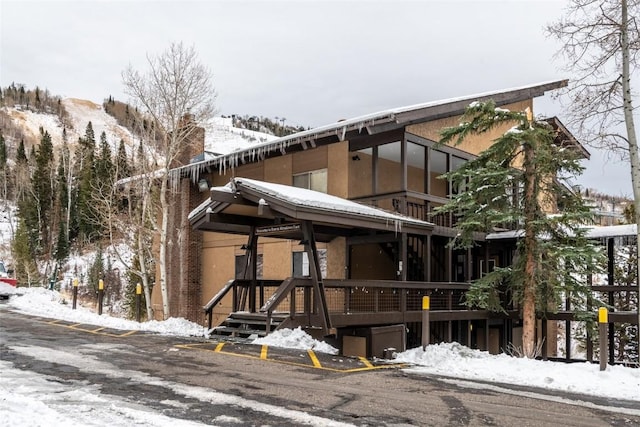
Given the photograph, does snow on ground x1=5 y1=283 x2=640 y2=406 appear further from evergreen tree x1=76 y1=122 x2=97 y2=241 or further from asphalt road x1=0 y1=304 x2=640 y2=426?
evergreen tree x1=76 y1=122 x2=97 y2=241

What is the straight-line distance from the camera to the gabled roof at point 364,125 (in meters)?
15.7

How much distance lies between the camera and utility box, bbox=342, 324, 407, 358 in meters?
14.2

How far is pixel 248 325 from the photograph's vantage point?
45.5 feet

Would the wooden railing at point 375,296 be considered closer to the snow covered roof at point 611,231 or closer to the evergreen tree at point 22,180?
the snow covered roof at point 611,231

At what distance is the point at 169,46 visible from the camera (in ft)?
70.6

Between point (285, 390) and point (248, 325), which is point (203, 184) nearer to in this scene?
point (248, 325)

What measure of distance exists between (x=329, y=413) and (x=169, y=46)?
1822 cm

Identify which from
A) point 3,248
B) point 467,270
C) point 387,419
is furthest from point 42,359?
point 3,248

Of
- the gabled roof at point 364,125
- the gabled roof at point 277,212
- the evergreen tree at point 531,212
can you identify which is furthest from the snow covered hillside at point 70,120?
the evergreen tree at point 531,212

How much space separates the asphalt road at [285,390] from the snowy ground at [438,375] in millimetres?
335

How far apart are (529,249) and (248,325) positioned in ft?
22.3

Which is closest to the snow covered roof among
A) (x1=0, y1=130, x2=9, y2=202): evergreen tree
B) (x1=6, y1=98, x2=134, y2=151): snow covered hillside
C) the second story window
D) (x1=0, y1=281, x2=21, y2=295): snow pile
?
the second story window

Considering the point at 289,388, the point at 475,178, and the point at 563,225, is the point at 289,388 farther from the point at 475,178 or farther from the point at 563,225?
the point at 563,225

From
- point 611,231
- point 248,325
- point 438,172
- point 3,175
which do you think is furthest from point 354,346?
point 3,175
